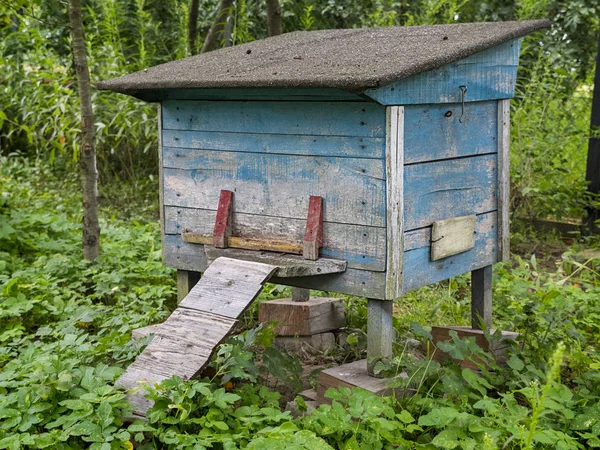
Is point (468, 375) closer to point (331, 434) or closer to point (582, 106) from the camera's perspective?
point (331, 434)

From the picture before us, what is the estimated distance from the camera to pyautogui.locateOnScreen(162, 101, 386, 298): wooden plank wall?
3.05 m

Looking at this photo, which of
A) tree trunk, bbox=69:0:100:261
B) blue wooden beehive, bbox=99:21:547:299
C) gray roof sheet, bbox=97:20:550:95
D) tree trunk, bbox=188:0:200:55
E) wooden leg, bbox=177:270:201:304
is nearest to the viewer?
gray roof sheet, bbox=97:20:550:95

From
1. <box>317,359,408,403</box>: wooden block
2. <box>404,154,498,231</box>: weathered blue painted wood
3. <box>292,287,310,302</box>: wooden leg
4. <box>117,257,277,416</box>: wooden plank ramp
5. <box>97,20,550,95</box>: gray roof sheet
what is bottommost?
<box>317,359,408,403</box>: wooden block

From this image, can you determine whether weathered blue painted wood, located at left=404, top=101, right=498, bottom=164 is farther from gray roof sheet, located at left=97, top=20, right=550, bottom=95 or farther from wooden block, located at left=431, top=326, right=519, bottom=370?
Result: wooden block, located at left=431, top=326, right=519, bottom=370

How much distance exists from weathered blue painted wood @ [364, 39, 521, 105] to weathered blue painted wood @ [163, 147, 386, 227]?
280 millimetres

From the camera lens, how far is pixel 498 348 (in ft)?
11.7

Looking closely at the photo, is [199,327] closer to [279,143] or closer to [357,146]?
[279,143]

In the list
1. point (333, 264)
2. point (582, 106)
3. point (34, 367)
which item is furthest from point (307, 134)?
point (582, 106)

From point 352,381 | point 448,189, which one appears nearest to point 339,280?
point 352,381

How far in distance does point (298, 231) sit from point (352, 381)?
0.66 metres

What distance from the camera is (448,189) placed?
3.34 meters

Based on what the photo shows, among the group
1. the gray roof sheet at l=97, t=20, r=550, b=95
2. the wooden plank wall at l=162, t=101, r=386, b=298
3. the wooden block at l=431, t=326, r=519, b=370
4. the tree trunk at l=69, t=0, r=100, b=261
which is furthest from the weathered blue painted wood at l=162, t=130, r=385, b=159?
the tree trunk at l=69, t=0, r=100, b=261

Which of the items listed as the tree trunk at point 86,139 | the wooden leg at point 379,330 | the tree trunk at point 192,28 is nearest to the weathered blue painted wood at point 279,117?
the wooden leg at point 379,330

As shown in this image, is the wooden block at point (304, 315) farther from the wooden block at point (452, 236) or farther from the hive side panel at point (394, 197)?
the hive side panel at point (394, 197)
